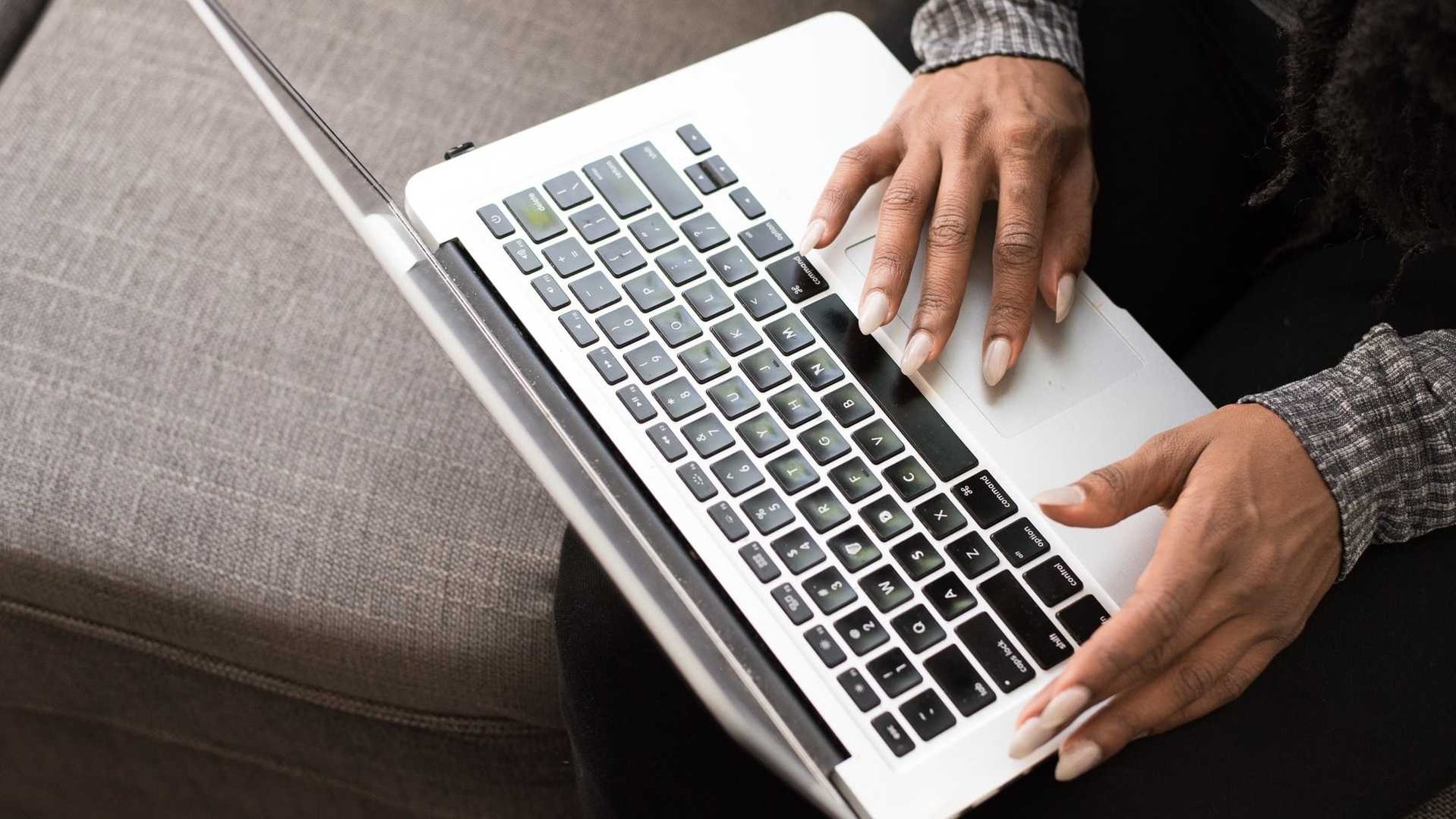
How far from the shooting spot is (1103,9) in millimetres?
833

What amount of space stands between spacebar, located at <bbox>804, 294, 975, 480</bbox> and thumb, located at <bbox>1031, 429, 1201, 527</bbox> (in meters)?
0.05

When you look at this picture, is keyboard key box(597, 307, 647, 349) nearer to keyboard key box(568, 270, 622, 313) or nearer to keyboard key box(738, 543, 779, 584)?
keyboard key box(568, 270, 622, 313)

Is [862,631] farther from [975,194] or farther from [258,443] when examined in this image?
[258,443]

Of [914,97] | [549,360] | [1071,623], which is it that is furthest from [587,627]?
[914,97]

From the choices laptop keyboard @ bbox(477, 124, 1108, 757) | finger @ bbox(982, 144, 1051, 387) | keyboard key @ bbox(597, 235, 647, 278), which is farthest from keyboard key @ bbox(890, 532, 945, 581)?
keyboard key @ bbox(597, 235, 647, 278)

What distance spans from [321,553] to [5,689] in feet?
1.19

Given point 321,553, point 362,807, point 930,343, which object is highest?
point 930,343

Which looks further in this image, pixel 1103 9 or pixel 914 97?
pixel 1103 9

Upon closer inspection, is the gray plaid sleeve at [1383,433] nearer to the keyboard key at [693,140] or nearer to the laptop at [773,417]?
the laptop at [773,417]

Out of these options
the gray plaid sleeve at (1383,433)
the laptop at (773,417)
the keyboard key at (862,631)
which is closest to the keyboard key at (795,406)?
the laptop at (773,417)

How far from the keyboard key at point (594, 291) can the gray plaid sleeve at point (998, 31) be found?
28 centimetres

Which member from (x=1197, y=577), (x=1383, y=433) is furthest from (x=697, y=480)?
(x=1383, y=433)

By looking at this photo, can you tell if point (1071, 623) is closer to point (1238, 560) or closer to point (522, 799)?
point (1238, 560)

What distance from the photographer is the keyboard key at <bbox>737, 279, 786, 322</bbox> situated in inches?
25.0
